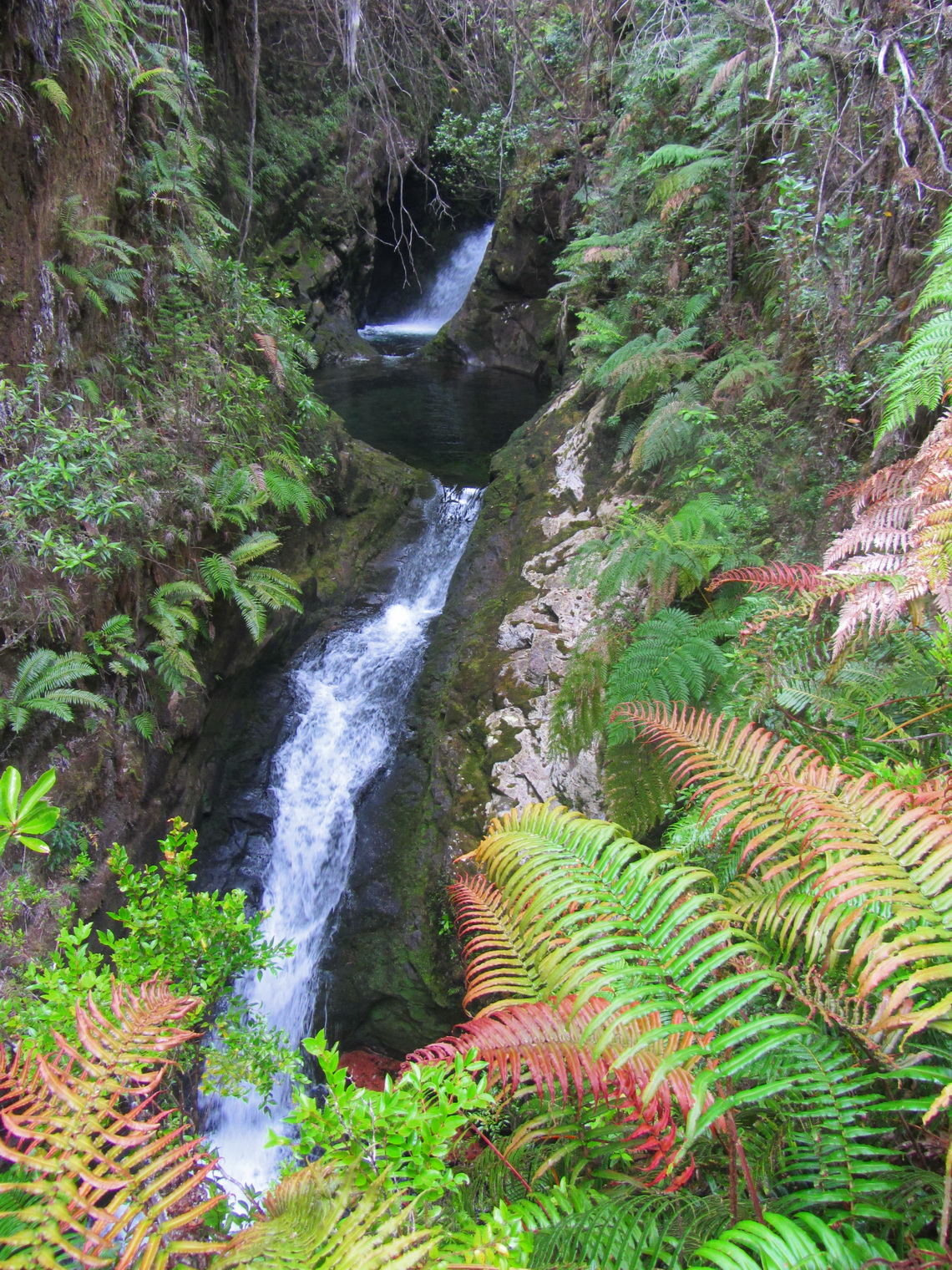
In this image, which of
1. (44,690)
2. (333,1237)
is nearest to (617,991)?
(333,1237)

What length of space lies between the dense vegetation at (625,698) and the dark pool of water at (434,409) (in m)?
2.41

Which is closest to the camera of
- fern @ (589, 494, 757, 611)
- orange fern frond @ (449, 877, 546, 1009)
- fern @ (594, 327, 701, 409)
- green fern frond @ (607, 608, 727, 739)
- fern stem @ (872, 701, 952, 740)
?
orange fern frond @ (449, 877, 546, 1009)

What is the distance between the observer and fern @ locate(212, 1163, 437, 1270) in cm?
108

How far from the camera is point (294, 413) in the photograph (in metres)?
7.01

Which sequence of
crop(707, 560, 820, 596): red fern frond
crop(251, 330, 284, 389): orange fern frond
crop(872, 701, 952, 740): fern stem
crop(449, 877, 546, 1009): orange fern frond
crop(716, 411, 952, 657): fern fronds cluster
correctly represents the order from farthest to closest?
1. crop(251, 330, 284, 389): orange fern frond
2. crop(707, 560, 820, 596): red fern frond
3. crop(872, 701, 952, 740): fern stem
4. crop(716, 411, 952, 657): fern fronds cluster
5. crop(449, 877, 546, 1009): orange fern frond

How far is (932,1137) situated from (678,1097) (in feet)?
1.71

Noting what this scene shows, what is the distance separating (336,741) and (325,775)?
34 cm

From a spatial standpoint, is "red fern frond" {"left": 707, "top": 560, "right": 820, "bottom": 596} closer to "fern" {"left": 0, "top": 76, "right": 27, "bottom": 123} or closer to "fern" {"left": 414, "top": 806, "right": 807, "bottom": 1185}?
"fern" {"left": 414, "top": 806, "right": 807, "bottom": 1185}

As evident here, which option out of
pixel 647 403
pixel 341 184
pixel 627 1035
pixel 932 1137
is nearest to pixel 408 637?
pixel 647 403

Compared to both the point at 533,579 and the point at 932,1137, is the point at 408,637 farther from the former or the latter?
the point at 932,1137

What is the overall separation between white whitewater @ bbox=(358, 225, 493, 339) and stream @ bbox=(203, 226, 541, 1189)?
9863 millimetres

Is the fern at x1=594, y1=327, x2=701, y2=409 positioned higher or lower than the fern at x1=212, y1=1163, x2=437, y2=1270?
higher

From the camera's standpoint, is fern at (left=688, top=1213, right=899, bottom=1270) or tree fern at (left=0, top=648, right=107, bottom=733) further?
tree fern at (left=0, top=648, right=107, bottom=733)

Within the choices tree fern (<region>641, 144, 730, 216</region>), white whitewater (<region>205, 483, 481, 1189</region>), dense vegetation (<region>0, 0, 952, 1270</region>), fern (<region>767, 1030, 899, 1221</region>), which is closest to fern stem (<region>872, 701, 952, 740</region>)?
dense vegetation (<region>0, 0, 952, 1270</region>)
